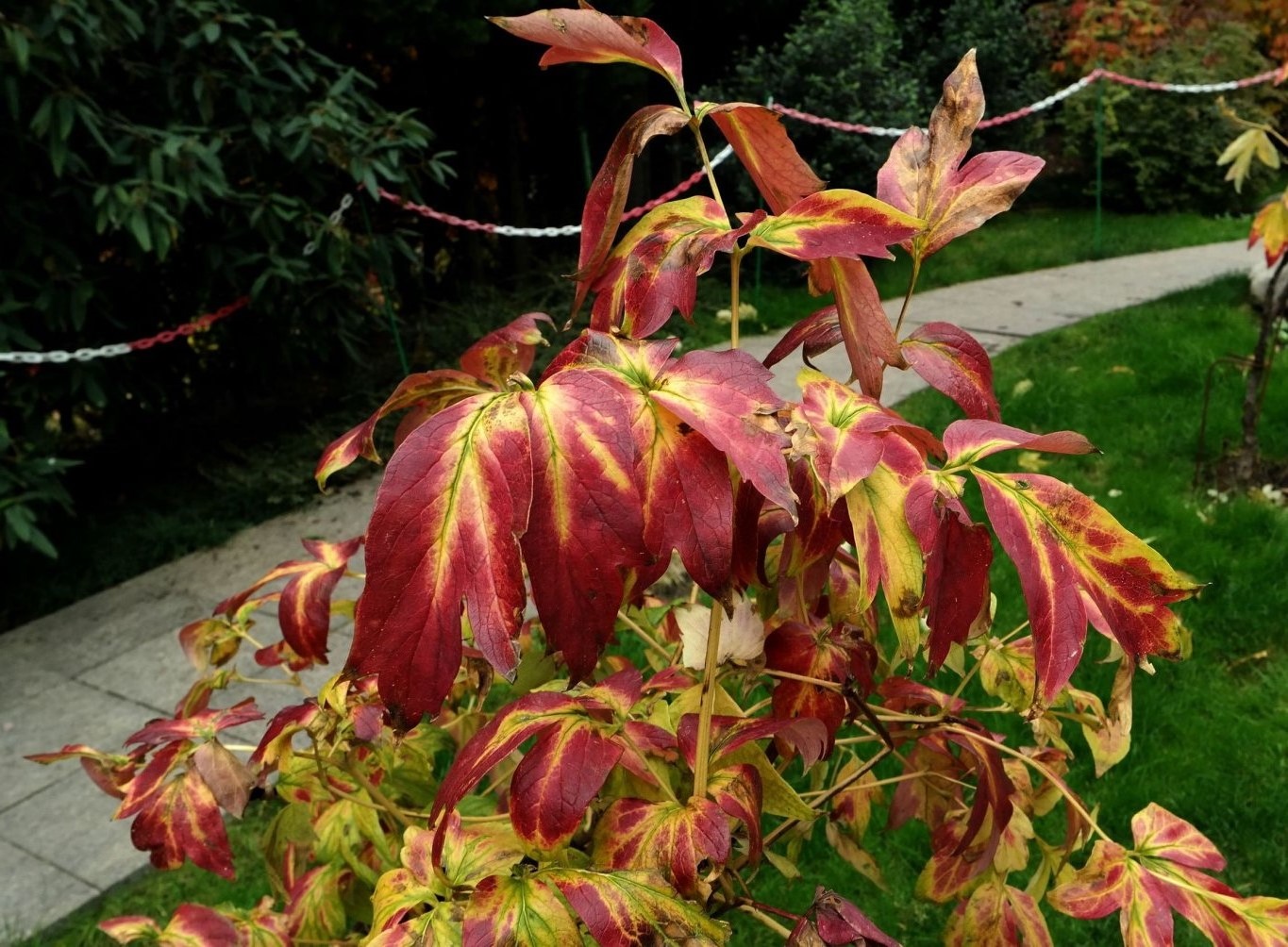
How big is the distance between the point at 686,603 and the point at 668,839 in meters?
0.43

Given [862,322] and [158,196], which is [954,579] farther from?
[158,196]

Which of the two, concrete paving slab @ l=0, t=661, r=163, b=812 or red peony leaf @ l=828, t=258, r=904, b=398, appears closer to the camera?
red peony leaf @ l=828, t=258, r=904, b=398

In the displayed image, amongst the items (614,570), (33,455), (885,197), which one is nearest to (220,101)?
(33,455)

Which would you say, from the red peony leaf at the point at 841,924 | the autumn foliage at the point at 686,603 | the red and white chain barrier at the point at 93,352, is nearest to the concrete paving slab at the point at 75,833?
the autumn foliage at the point at 686,603

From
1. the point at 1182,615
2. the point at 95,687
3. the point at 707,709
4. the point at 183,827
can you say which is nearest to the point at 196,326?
the point at 95,687

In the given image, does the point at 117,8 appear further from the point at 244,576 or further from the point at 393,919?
the point at 393,919

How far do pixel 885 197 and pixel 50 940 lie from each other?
2082mm

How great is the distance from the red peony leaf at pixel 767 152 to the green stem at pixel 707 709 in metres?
0.35

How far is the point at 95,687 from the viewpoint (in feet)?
9.70

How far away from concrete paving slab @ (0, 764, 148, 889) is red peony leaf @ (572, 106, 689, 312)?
1.91m

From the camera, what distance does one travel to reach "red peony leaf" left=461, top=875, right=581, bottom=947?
0.70 m

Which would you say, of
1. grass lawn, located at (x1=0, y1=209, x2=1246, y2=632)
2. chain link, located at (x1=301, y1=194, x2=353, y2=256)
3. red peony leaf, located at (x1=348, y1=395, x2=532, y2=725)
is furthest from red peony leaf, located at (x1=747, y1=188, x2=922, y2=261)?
chain link, located at (x1=301, y1=194, x2=353, y2=256)

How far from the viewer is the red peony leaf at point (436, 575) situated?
23.6 inches

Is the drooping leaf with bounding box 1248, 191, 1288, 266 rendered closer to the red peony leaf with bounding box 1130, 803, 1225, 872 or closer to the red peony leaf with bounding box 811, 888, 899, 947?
the red peony leaf with bounding box 1130, 803, 1225, 872
